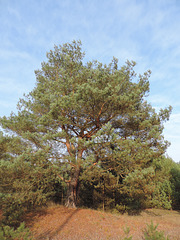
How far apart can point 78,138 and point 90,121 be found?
7.52 ft

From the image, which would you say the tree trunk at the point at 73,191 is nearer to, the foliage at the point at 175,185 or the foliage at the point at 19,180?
the foliage at the point at 19,180

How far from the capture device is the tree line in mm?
7621

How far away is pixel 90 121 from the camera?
394 inches

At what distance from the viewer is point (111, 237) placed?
653 cm

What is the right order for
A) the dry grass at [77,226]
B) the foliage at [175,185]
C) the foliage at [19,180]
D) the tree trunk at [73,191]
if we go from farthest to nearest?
the foliage at [175,185]
the tree trunk at [73,191]
the foliage at [19,180]
the dry grass at [77,226]

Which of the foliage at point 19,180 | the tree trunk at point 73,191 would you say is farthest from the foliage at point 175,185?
the foliage at point 19,180

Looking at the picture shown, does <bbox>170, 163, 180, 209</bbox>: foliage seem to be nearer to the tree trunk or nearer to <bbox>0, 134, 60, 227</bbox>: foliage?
the tree trunk

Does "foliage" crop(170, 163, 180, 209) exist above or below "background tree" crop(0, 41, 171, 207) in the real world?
below

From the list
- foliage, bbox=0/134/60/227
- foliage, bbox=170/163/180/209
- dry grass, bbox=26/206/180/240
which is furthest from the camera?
foliage, bbox=170/163/180/209

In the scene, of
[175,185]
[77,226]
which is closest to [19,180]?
[77,226]

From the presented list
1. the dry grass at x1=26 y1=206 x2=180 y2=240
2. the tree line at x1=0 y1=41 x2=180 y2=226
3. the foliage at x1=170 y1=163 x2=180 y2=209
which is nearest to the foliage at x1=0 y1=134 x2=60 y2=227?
the tree line at x1=0 y1=41 x2=180 y2=226

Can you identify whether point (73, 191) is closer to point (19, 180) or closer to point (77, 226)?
point (77, 226)

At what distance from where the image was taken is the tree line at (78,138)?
7.62m

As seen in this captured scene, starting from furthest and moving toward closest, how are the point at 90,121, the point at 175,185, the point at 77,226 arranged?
the point at 175,185
the point at 90,121
the point at 77,226
